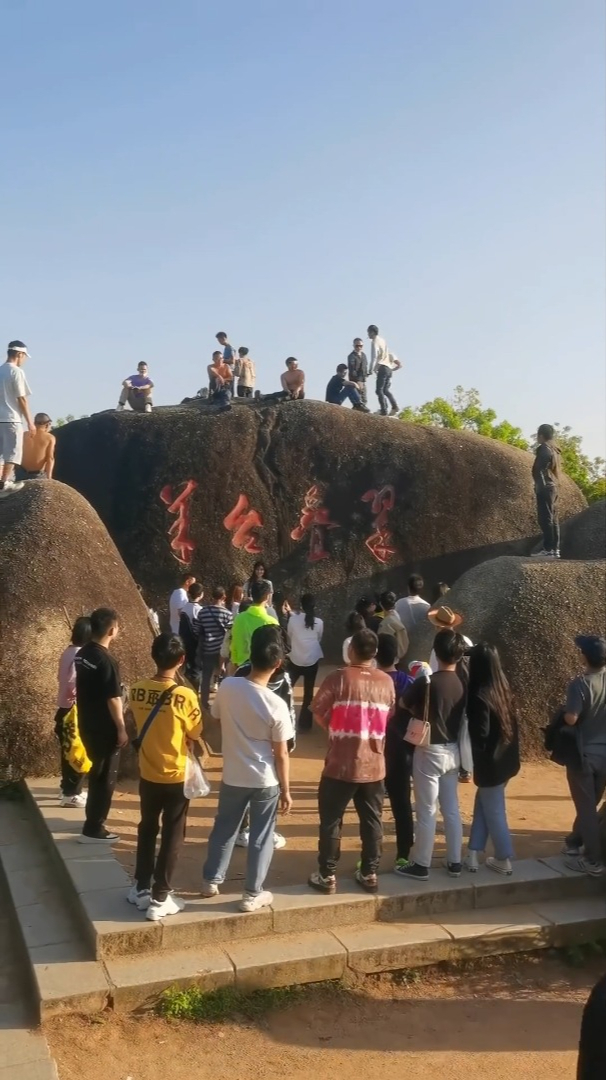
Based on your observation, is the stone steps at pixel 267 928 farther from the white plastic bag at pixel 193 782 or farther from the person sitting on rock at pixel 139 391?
the person sitting on rock at pixel 139 391

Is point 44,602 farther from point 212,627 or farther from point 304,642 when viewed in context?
point 304,642

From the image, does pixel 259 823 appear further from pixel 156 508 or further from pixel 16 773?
pixel 156 508

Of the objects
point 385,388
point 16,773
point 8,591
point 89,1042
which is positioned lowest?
point 89,1042

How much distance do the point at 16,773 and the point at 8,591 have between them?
1.79m

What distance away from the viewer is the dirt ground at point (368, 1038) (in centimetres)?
421

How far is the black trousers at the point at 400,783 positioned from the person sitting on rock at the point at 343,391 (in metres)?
11.1

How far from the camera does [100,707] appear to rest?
5836 millimetres

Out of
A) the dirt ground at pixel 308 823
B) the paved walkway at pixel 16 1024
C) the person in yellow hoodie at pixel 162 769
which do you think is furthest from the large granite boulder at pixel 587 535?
the paved walkway at pixel 16 1024

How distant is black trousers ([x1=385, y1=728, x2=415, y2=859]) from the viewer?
571 centimetres

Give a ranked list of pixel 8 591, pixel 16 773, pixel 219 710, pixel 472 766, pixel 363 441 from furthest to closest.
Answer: pixel 363 441
pixel 8 591
pixel 16 773
pixel 472 766
pixel 219 710

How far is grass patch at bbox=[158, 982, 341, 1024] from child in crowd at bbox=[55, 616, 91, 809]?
2.54 meters

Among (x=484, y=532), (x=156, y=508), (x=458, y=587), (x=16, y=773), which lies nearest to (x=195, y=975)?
(x=16, y=773)

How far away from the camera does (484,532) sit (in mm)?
15188

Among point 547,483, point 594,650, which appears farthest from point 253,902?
point 547,483
